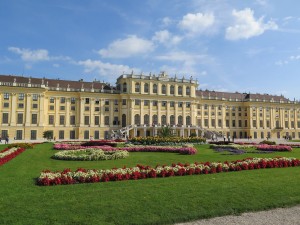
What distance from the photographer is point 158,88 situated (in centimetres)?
6906

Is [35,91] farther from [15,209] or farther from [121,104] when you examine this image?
[15,209]

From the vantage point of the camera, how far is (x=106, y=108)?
65.9 meters

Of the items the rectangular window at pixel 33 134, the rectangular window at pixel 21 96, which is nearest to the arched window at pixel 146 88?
the rectangular window at pixel 33 134

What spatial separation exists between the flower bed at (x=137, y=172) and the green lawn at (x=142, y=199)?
0.52m

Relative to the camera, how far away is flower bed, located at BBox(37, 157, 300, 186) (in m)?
12.0

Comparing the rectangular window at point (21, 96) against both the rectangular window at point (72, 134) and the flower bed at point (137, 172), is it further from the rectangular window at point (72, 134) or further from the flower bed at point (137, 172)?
the flower bed at point (137, 172)

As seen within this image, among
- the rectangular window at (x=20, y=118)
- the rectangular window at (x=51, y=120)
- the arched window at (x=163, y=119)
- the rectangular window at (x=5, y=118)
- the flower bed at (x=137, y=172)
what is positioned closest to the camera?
the flower bed at (x=137, y=172)

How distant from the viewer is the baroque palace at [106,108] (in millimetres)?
58031

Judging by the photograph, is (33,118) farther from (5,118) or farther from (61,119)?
(61,119)

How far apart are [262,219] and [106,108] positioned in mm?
59112

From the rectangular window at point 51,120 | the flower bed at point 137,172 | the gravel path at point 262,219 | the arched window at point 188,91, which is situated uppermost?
the arched window at point 188,91

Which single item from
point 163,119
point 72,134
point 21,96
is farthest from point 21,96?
point 163,119

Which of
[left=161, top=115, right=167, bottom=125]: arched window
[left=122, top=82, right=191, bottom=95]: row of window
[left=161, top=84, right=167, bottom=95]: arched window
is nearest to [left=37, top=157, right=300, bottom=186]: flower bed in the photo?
[left=161, top=115, right=167, bottom=125]: arched window

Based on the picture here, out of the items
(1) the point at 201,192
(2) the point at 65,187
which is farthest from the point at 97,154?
(1) the point at 201,192
